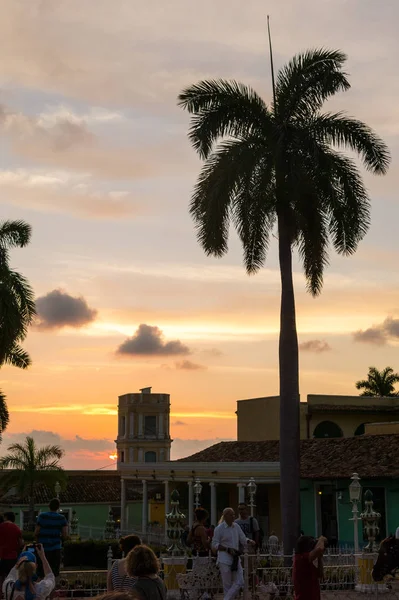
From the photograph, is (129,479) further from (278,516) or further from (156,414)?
(156,414)

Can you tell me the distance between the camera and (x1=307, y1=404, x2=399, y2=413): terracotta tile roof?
41.9 metres

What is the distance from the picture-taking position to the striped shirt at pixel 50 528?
539 inches

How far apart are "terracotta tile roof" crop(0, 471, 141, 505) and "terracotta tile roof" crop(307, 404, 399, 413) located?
10.4 meters

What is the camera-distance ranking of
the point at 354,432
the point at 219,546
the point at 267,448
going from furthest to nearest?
1. the point at 354,432
2. the point at 267,448
3. the point at 219,546

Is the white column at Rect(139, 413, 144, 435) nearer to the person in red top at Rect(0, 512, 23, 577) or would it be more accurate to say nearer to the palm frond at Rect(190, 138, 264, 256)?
the palm frond at Rect(190, 138, 264, 256)

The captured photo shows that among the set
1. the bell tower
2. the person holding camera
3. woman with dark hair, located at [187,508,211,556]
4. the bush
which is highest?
the bell tower

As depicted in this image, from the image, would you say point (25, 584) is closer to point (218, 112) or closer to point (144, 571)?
point (144, 571)

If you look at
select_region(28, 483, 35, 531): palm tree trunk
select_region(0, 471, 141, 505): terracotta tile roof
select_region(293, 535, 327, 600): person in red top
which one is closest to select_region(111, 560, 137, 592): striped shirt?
select_region(293, 535, 327, 600): person in red top

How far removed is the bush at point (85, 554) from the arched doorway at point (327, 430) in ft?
43.7

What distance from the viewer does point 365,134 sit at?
2481 cm

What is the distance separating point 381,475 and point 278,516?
8673 mm

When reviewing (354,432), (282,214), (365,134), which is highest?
(365,134)

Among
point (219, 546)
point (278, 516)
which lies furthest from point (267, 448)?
point (219, 546)

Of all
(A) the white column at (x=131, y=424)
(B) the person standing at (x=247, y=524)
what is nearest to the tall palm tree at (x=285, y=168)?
(B) the person standing at (x=247, y=524)
